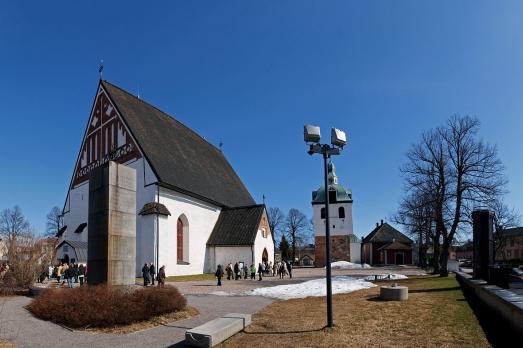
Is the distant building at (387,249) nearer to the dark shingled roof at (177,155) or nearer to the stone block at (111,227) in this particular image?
the dark shingled roof at (177,155)

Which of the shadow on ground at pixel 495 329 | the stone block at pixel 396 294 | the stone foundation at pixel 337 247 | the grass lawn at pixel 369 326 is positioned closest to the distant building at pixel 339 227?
the stone foundation at pixel 337 247

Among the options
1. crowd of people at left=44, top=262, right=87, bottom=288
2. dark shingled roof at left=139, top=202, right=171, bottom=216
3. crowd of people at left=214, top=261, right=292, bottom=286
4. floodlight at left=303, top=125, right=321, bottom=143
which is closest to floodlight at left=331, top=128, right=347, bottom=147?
floodlight at left=303, top=125, right=321, bottom=143

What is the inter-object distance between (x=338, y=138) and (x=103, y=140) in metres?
31.5

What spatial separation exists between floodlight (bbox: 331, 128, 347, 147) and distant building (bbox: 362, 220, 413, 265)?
221 feet

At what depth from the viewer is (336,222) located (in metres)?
75.4

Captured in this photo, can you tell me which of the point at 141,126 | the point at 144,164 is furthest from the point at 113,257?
the point at 141,126

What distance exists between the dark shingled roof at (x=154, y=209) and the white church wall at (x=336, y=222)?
44068 mm

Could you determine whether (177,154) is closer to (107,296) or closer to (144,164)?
(144,164)

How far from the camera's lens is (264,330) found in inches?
444

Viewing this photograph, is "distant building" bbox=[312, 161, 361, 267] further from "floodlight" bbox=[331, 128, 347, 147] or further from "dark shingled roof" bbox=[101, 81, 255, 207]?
"floodlight" bbox=[331, 128, 347, 147]

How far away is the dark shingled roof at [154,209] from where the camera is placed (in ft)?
108

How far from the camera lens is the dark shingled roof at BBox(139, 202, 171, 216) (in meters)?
32.8

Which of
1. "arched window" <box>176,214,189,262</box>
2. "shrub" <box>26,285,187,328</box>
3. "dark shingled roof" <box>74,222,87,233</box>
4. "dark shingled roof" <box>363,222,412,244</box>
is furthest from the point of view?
"dark shingled roof" <box>363,222,412,244</box>

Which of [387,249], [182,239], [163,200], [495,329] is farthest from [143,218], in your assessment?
[387,249]
